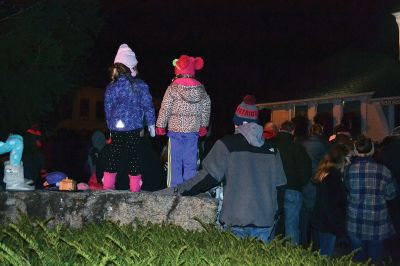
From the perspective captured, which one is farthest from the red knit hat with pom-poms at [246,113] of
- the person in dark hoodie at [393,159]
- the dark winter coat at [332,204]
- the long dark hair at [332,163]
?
the person in dark hoodie at [393,159]

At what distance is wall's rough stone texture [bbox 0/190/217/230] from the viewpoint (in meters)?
5.78

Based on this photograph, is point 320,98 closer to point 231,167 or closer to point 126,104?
point 126,104

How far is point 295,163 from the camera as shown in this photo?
30.9 ft

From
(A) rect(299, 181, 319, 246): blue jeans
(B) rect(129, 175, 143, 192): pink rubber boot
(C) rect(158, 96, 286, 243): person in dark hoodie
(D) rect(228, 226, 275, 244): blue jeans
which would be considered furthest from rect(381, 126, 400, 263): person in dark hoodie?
(B) rect(129, 175, 143, 192): pink rubber boot

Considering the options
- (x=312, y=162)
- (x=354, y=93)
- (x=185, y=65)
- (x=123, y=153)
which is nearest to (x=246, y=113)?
(x=185, y=65)

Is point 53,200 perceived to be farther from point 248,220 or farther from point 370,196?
point 370,196

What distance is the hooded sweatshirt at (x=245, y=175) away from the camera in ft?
20.1

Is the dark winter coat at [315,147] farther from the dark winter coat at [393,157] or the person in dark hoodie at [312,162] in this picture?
the dark winter coat at [393,157]

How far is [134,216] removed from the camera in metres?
5.80

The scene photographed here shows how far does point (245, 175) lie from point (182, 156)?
1033mm

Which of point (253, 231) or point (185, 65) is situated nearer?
point (253, 231)

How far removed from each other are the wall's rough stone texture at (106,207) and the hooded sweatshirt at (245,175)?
316mm

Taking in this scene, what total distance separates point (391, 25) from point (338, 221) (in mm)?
22069

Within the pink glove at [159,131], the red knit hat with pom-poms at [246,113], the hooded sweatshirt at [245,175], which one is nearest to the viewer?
the hooded sweatshirt at [245,175]
